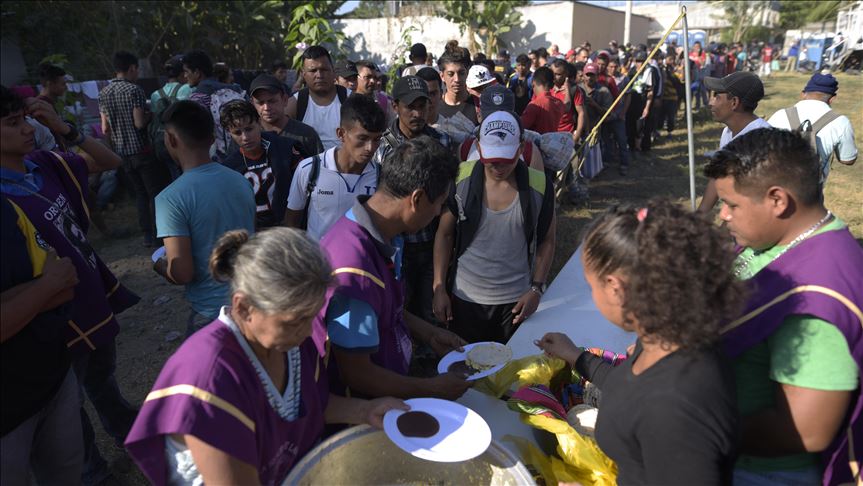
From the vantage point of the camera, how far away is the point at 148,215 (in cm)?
629

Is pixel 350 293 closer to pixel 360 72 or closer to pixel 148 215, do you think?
pixel 360 72

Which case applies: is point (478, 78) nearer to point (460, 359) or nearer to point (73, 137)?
point (73, 137)

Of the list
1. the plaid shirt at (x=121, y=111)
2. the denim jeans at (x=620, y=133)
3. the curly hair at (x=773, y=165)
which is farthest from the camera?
the denim jeans at (x=620, y=133)

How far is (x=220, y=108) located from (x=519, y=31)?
23580 millimetres

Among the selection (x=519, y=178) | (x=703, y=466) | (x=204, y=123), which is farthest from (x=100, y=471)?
(x=703, y=466)

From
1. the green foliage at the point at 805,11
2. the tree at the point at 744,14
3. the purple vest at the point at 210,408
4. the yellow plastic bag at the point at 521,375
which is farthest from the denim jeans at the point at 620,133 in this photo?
the green foliage at the point at 805,11

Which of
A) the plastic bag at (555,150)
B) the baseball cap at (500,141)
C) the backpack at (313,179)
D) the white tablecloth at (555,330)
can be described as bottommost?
the white tablecloth at (555,330)

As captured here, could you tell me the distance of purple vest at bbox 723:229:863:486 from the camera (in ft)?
A: 4.18

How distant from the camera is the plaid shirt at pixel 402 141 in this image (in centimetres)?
357

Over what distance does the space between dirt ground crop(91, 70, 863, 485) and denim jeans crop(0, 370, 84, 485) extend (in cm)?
88

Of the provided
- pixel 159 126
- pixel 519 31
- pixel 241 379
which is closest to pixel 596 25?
pixel 519 31

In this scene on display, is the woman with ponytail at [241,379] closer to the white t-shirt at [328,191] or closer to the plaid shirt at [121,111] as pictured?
the white t-shirt at [328,191]

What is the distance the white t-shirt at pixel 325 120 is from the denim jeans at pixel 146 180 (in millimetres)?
2538

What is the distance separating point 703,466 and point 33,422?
2280 mm
